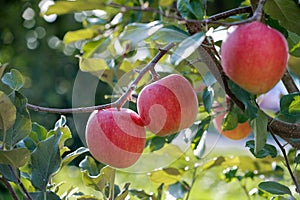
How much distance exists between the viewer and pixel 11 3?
2986 mm

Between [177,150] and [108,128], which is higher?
[108,128]

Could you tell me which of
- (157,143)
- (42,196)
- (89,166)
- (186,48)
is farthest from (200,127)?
(186,48)

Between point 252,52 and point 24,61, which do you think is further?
point 24,61

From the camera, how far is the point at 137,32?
1.44ft

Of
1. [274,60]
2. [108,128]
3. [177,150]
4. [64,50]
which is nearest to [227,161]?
[177,150]

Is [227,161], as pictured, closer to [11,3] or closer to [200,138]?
[200,138]

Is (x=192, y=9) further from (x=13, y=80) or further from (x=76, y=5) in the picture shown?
(x=13, y=80)

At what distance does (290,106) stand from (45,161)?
0.27m

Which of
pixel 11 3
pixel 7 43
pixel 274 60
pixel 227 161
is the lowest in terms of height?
pixel 7 43

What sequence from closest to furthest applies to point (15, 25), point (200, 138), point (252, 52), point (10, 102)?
point (252, 52)
point (10, 102)
point (200, 138)
point (15, 25)

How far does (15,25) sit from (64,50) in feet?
0.95

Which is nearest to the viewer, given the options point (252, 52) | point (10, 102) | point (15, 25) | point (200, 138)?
point (252, 52)

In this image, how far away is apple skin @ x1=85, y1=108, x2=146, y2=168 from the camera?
57 cm

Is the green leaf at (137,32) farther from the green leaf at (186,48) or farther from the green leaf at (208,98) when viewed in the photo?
the green leaf at (208,98)
